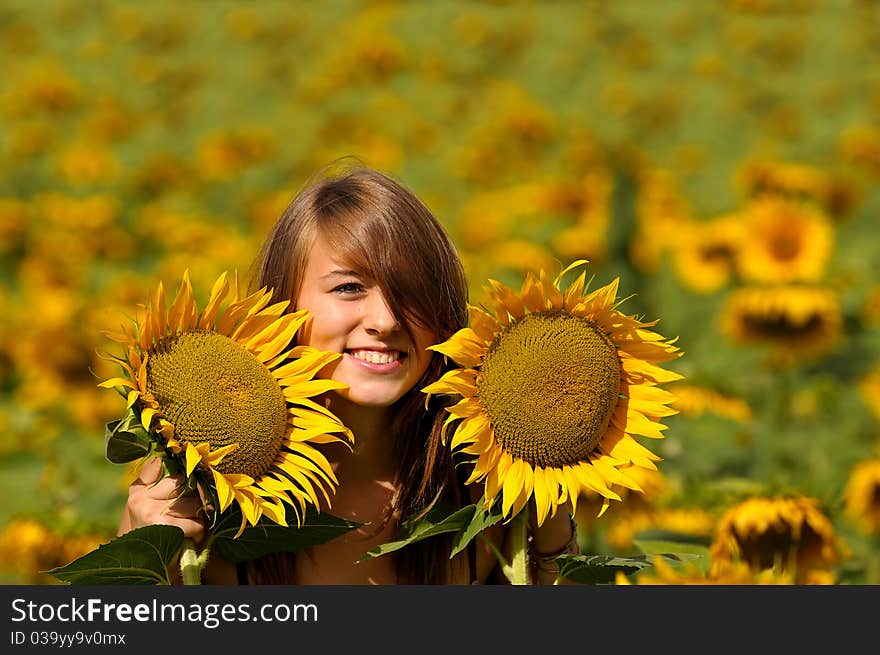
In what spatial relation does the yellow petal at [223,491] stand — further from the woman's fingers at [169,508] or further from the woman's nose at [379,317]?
the woman's nose at [379,317]

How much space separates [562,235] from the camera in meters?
5.91

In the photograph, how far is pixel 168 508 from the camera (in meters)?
1.70

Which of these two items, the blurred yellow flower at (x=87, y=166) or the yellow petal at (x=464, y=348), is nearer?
the yellow petal at (x=464, y=348)

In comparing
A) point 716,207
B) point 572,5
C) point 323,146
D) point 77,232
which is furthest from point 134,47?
point 716,207

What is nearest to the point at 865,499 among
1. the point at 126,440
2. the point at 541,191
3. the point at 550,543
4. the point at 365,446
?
the point at 550,543

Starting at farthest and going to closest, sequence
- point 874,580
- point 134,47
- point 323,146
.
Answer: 1. point 134,47
2. point 323,146
3. point 874,580

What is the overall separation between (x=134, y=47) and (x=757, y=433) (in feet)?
23.7

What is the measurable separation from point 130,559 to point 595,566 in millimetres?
605

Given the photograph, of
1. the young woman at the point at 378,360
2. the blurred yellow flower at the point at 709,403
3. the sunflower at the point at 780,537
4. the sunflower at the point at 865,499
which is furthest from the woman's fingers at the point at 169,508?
the blurred yellow flower at the point at 709,403

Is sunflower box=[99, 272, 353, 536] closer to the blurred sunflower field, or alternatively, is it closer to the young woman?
the young woman

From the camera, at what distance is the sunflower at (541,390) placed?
5.55 ft

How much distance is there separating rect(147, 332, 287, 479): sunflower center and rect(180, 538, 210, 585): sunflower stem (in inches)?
5.2

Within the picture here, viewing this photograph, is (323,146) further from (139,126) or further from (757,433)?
(757,433)

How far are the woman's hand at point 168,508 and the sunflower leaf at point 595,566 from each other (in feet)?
1.59
